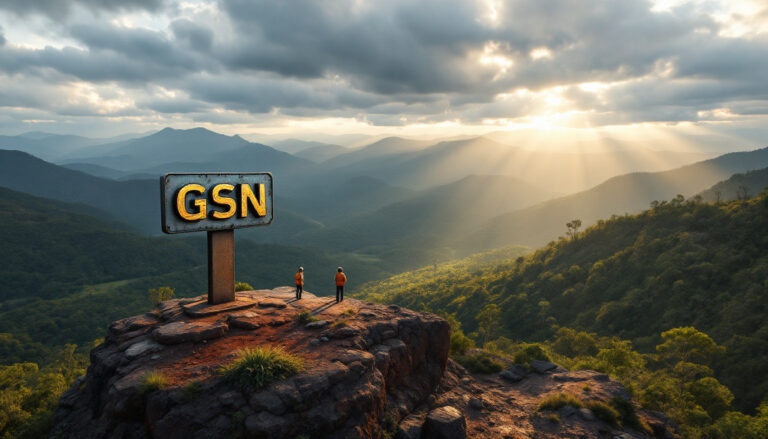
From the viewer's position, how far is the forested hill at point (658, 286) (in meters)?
43.5

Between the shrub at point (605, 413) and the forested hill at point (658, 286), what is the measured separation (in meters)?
31.6

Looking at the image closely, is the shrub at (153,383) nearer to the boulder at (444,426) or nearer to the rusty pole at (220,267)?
the rusty pole at (220,267)

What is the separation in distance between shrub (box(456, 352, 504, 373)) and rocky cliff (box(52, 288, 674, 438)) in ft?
4.88

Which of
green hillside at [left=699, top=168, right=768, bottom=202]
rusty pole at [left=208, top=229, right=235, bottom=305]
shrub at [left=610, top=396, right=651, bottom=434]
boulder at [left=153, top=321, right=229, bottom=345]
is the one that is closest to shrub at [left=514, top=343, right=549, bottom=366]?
shrub at [left=610, top=396, right=651, bottom=434]

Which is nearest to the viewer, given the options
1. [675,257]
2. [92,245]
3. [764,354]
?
[764,354]

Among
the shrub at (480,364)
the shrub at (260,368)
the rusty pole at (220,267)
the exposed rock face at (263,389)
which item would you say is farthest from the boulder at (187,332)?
the shrub at (480,364)

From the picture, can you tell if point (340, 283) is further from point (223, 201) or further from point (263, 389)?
point (263, 389)

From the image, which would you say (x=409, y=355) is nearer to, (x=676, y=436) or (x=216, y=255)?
(x=216, y=255)

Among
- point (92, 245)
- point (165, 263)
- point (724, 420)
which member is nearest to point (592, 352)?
point (724, 420)

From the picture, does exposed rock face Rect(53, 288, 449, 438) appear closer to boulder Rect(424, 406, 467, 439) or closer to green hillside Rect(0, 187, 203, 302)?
→ boulder Rect(424, 406, 467, 439)

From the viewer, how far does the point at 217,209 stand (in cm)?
1817

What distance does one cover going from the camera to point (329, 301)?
69.1ft

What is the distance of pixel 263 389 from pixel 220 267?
963 cm

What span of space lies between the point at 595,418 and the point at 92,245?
240 meters
